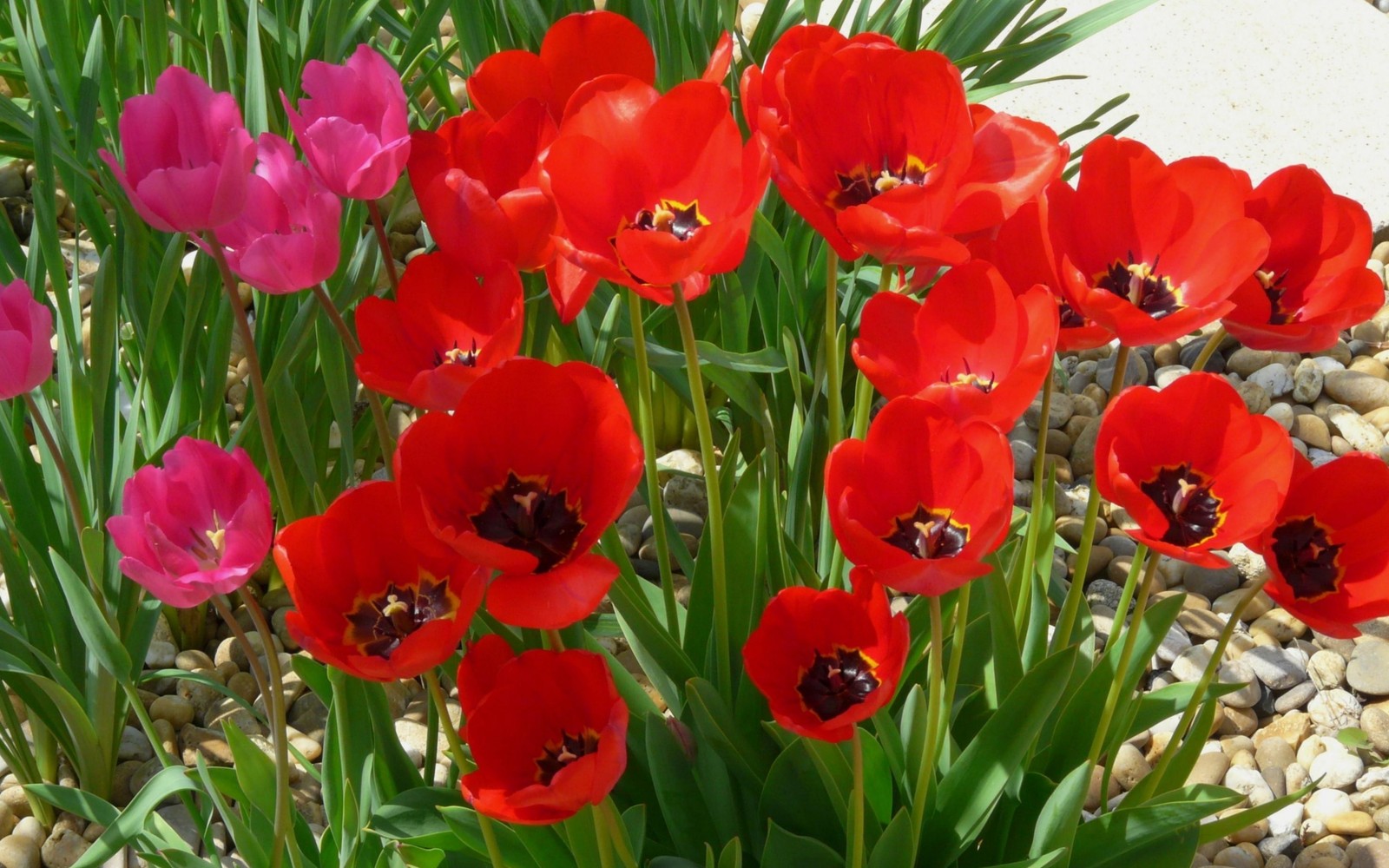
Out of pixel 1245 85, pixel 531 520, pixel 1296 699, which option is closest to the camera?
pixel 531 520

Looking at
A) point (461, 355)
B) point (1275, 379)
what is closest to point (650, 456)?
point (461, 355)

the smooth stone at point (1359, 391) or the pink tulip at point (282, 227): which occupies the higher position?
the pink tulip at point (282, 227)

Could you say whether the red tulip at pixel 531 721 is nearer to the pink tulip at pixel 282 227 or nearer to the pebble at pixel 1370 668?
the pink tulip at pixel 282 227

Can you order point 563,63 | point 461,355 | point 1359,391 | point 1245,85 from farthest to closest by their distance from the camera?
point 1245,85
point 1359,391
point 563,63
point 461,355

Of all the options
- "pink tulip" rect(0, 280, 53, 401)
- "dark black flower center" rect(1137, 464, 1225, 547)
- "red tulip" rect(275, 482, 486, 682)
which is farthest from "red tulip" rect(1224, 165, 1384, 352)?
"pink tulip" rect(0, 280, 53, 401)

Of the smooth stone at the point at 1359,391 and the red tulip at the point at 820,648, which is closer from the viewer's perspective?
the red tulip at the point at 820,648

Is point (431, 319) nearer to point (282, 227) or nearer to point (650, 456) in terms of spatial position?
point (282, 227)

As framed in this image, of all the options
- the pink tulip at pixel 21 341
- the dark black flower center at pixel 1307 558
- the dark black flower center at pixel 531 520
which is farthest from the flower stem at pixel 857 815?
the pink tulip at pixel 21 341

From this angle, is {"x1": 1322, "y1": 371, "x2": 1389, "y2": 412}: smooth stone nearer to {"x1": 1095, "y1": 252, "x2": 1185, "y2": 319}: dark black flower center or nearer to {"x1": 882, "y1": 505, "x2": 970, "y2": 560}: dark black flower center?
{"x1": 1095, "y1": 252, "x2": 1185, "y2": 319}: dark black flower center
